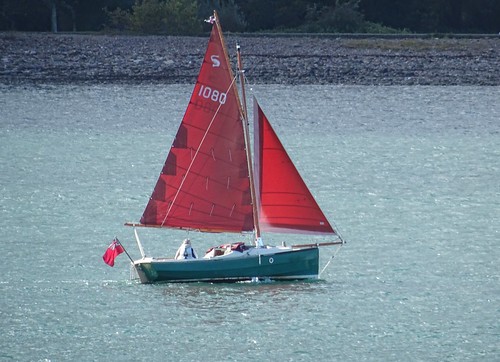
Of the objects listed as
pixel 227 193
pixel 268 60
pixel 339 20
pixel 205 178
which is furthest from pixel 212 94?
pixel 339 20

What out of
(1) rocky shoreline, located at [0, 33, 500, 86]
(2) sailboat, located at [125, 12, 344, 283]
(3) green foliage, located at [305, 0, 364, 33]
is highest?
(2) sailboat, located at [125, 12, 344, 283]

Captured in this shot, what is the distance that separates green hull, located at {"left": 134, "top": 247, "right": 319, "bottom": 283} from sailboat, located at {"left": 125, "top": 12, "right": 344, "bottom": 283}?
0.02 meters

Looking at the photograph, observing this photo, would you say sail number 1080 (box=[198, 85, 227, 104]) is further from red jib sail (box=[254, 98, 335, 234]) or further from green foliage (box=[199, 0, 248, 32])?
green foliage (box=[199, 0, 248, 32])

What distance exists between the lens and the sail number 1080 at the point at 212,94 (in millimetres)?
36250

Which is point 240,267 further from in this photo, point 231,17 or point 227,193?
point 231,17

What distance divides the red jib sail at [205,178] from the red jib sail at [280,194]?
387mm

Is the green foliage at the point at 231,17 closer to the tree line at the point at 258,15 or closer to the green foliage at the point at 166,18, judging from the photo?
the tree line at the point at 258,15

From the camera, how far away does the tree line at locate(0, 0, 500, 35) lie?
3497 inches

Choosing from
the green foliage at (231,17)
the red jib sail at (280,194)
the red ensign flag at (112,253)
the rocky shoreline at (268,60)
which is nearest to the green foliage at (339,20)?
the green foliage at (231,17)

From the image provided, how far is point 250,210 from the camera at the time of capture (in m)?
36.6

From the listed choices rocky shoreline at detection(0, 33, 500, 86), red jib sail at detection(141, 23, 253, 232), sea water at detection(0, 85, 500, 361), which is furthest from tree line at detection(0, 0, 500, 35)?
red jib sail at detection(141, 23, 253, 232)

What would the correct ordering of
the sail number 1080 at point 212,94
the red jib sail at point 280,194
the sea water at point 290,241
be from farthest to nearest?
the red jib sail at point 280,194 → the sail number 1080 at point 212,94 → the sea water at point 290,241

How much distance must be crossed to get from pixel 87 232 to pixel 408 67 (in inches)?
1486

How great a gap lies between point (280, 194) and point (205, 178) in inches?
70.7
